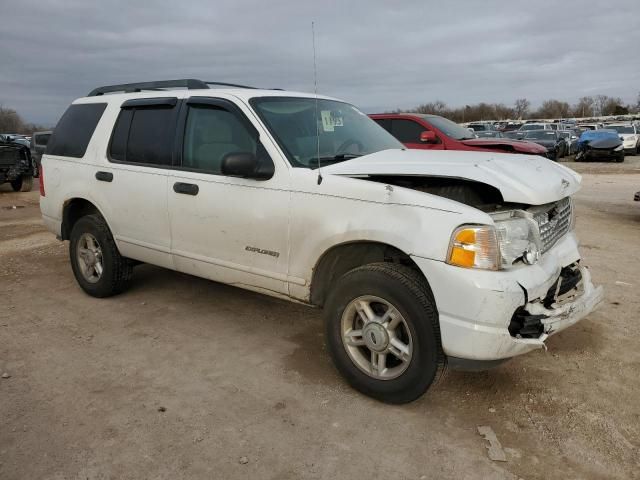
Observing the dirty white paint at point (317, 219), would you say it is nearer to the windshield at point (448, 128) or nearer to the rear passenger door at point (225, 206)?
the rear passenger door at point (225, 206)

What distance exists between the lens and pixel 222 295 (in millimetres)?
5258

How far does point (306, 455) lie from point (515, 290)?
1.38 metres

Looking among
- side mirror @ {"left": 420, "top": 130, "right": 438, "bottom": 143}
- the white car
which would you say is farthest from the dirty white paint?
the white car

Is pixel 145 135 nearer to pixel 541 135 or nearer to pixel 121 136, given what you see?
pixel 121 136

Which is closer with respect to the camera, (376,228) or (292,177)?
(376,228)

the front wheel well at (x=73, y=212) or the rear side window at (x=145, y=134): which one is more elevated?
the rear side window at (x=145, y=134)

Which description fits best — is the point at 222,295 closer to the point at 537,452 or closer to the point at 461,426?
the point at 461,426

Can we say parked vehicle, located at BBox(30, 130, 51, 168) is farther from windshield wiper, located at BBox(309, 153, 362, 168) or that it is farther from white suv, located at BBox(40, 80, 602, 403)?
windshield wiper, located at BBox(309, 153, 362, 168)

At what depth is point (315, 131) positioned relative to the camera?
4.00m

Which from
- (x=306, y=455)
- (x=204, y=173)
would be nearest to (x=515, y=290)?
(x=306, y=455)

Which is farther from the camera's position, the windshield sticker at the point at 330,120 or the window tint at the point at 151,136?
the window tint at the point at 151,136

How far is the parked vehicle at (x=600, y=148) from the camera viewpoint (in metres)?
23.5

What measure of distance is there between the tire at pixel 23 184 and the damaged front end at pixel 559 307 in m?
15.1

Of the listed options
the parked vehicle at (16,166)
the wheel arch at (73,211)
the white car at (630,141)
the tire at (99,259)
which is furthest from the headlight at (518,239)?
the white car at (630,141)
